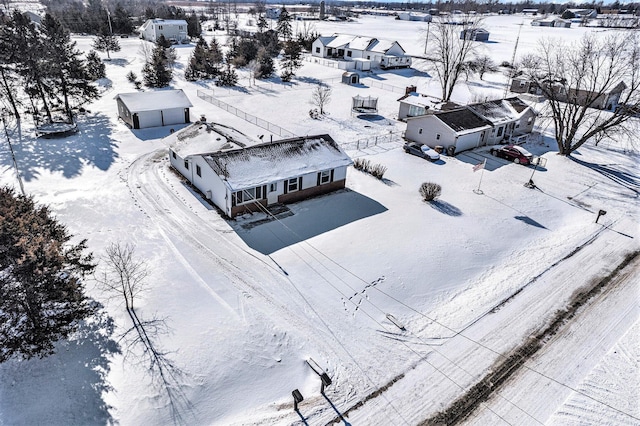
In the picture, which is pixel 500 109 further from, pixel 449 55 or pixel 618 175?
pixel 449 55

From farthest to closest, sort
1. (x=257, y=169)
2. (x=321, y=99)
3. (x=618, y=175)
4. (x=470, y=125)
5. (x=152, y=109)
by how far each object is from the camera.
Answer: (x=321, y=99) → (x=152, y=109) → (x=470, y=125) → (x=618, y=175) → (x=257, y=169)

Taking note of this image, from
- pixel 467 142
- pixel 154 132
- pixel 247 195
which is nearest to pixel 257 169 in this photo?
pixel 247 195

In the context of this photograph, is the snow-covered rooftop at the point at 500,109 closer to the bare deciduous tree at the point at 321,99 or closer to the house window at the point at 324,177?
the bare deciduous tree at the point at 321,99

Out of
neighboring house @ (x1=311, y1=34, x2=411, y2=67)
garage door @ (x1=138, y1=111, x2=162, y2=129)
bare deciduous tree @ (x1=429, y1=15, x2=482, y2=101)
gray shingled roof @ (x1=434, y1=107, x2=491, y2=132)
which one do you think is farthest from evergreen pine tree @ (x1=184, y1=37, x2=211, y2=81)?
gray shingled roof @ (x1=434, y1=107, x2=491, y2=132)

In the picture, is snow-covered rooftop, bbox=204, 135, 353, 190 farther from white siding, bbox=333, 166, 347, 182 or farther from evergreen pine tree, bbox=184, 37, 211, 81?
evergreen pine tree, bbox=184, 37, 211, 81

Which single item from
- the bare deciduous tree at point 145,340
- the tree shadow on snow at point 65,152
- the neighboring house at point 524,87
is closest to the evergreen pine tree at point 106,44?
the tree shadow on snow at point 65,152

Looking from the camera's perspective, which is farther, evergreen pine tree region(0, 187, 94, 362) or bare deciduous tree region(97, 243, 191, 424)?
bare deciduous tree region(97, 243, 191, 424)
